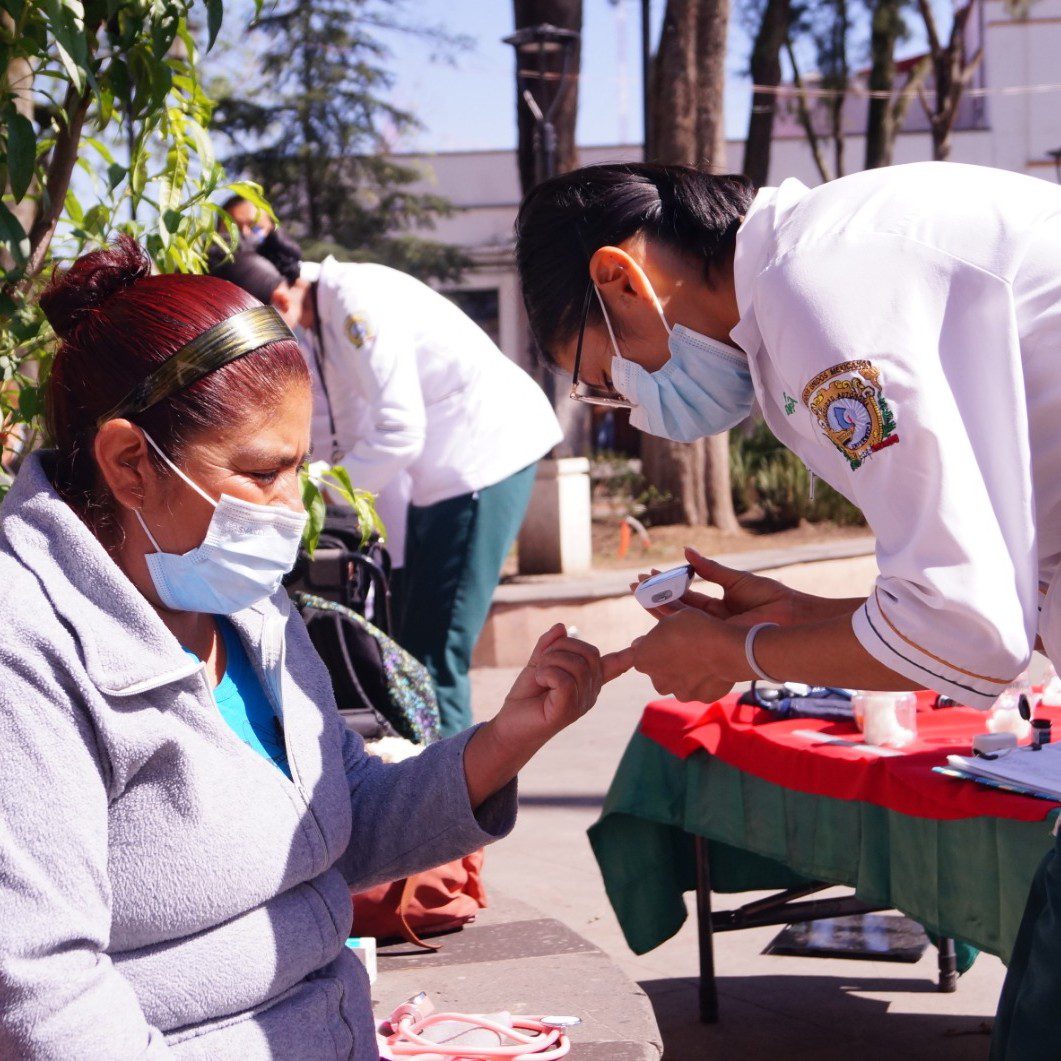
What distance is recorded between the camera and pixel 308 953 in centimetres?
187

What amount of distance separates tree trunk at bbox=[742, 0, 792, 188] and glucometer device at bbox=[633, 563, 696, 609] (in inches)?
567

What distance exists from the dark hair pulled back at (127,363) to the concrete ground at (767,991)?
1478 mm

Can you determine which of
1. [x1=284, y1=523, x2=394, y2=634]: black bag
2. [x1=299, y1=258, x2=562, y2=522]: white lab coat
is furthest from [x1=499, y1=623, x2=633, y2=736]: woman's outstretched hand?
[x1=299, y1=258, x2=562, y2=522]: white lab coat

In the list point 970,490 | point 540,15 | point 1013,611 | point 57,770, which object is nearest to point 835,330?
point 970,490

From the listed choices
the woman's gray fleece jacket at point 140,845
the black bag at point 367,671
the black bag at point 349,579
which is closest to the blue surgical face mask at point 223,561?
the woman's gray fleece jacket at point 140,845

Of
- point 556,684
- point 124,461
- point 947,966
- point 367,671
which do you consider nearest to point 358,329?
point 367,671

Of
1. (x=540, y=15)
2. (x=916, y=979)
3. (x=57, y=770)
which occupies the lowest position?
(x=916, y=979)

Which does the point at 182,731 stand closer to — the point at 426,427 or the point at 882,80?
the point at 426,427

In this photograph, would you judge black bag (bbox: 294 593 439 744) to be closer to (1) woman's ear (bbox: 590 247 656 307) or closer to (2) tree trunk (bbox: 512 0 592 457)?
(1) woman's ear (bbox: 590 247 656 307)

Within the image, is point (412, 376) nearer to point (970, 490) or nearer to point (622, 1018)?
point (622, 1018)

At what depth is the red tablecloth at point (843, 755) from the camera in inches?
116

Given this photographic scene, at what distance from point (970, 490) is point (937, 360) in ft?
0.47

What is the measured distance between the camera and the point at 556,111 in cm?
1133

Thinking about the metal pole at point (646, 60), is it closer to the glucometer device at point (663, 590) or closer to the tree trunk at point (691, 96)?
the tree trunk at point (691, 96)
